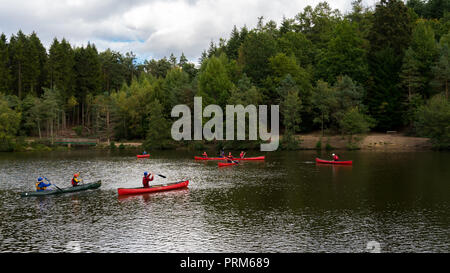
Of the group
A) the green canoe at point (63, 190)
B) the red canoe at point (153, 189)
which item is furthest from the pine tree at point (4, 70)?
the red canoe at point (153, 189)

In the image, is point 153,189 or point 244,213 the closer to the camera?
point 244,213

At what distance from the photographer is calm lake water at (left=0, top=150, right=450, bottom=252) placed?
25.3 meters

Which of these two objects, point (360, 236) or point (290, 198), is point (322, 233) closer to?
point (360, 236)

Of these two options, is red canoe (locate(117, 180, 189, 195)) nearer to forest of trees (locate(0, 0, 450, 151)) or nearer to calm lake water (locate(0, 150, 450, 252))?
calm lake water (locate(0, 150, 450, 252))

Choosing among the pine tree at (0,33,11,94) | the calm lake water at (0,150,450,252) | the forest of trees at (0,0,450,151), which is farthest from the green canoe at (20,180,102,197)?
the pine tree at (0,33,11,94)

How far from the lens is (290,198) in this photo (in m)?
38.6

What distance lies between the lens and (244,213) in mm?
33000

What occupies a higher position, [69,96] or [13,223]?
[69,96]

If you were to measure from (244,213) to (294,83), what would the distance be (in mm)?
70657

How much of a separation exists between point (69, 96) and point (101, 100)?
15848 mm

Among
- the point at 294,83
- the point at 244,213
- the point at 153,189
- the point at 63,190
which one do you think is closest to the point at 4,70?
the point at 294,83

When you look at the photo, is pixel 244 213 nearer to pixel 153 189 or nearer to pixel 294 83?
pixel 153 189

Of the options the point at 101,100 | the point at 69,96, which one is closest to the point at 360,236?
the point at 101,100

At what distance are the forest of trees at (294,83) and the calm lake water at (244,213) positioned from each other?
3840 cm
